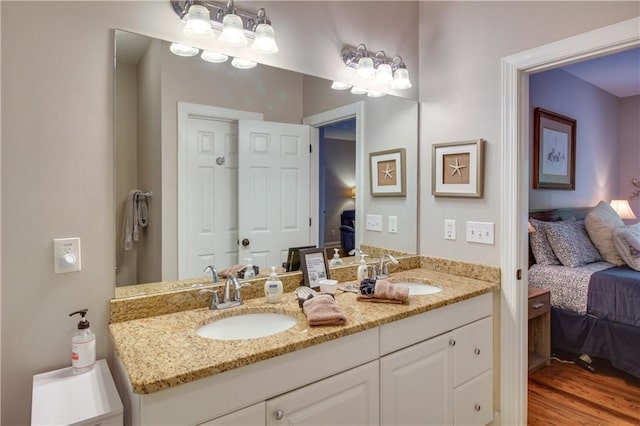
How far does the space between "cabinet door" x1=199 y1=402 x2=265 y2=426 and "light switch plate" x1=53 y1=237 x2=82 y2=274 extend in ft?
2.29

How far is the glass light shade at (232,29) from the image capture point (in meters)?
1.51

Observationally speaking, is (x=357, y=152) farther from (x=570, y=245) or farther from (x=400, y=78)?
(x=570, y=245)

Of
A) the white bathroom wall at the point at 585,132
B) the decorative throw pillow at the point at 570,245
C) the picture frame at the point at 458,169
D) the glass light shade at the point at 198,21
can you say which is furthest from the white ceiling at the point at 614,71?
the glass light shade at the point at 198,21

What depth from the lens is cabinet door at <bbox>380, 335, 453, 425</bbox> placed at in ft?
4.83

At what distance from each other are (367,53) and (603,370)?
2834 mm

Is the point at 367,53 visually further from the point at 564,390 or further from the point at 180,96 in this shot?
the point at 564,390

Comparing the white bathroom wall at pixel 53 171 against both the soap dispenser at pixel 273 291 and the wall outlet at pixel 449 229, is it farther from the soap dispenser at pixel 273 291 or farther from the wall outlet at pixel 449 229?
the wall outlet at pixel 449 229

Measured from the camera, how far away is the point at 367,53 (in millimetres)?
2057

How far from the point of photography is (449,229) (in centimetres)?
217

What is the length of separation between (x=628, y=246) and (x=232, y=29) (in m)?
3.41

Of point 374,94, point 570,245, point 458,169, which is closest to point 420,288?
point 458,169

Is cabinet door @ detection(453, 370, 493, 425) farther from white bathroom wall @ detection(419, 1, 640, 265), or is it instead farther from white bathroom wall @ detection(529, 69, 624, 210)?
white bathroom wall @ detection(529, 69, 624, 210)

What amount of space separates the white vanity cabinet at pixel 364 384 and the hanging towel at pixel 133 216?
1.43 ft

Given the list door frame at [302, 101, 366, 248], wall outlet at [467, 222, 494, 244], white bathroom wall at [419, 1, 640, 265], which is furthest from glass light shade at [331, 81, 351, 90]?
wall outlet at [467, 222, 494, 244]
